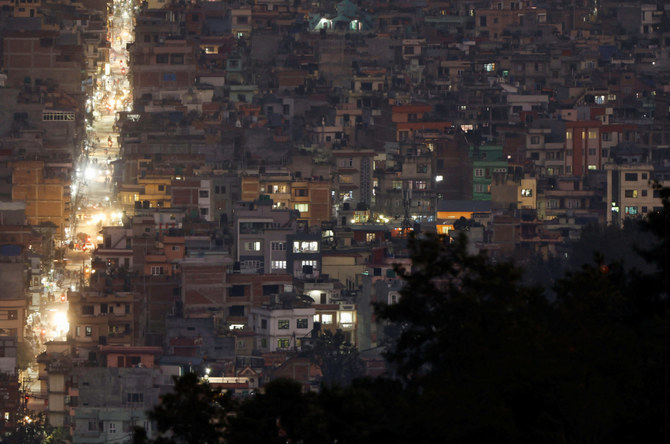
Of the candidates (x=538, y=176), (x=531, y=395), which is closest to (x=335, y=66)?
(x=538, y=176)

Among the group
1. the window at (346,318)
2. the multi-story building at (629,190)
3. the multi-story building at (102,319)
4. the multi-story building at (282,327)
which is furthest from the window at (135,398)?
the multi-story building at (629,190)

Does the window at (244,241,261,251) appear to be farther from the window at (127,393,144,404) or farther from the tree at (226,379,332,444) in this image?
the tree at (226,379,332,444)

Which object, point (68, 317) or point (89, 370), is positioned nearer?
point (89, 370)

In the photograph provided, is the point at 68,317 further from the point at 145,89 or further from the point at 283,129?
the point at 145,89

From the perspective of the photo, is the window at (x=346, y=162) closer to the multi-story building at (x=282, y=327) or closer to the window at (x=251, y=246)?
the window at (x=251, y=246)

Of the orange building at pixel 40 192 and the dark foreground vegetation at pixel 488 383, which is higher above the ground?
the orange building at pixel 40 192

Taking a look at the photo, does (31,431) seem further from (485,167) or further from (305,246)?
(485,167)
